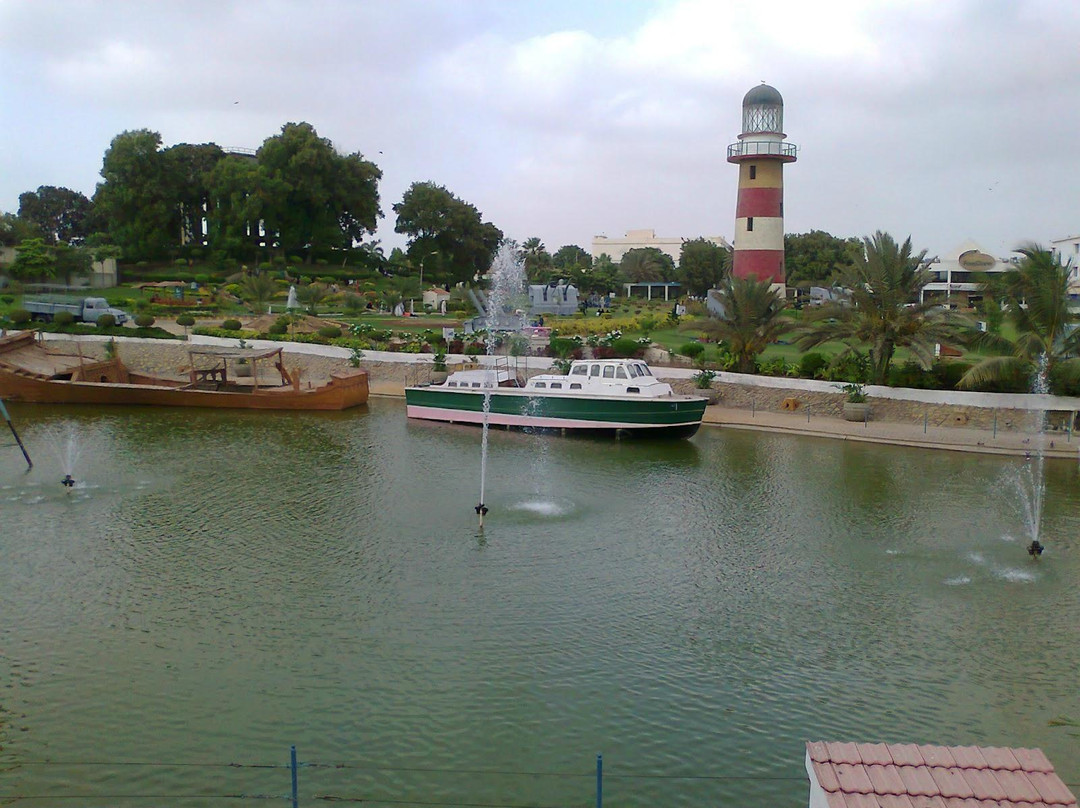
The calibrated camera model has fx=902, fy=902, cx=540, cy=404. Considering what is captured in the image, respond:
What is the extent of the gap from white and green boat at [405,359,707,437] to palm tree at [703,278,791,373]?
280 inches

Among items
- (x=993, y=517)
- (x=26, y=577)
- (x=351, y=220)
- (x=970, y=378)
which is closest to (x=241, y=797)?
(x=26, y=577)

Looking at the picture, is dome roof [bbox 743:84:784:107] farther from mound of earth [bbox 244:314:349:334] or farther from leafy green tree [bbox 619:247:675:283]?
leafy green tree [bbox 619:247:675:283]

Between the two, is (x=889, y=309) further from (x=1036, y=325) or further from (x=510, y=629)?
(x=510, y=629)

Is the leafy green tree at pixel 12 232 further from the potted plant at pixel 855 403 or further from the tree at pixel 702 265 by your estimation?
the potted plant at pixel 855 403

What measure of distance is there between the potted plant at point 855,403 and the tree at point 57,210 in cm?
9543

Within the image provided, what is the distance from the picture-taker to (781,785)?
10289 millimetres

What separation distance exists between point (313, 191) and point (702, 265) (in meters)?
41.2

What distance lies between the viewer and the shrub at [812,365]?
36.3 meters

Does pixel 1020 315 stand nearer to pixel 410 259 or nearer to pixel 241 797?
pixel 241 797

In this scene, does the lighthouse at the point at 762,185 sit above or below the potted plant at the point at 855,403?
above

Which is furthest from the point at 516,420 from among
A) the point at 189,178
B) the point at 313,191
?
the point at 189,178

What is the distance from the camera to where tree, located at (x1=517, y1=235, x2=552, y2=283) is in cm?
9681

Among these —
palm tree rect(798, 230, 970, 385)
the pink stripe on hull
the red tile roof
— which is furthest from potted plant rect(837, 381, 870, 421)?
the red tile roof

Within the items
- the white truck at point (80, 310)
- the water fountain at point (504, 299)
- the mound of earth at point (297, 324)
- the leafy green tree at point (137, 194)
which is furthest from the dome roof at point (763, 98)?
the leafy green tree at point (137, 194)
